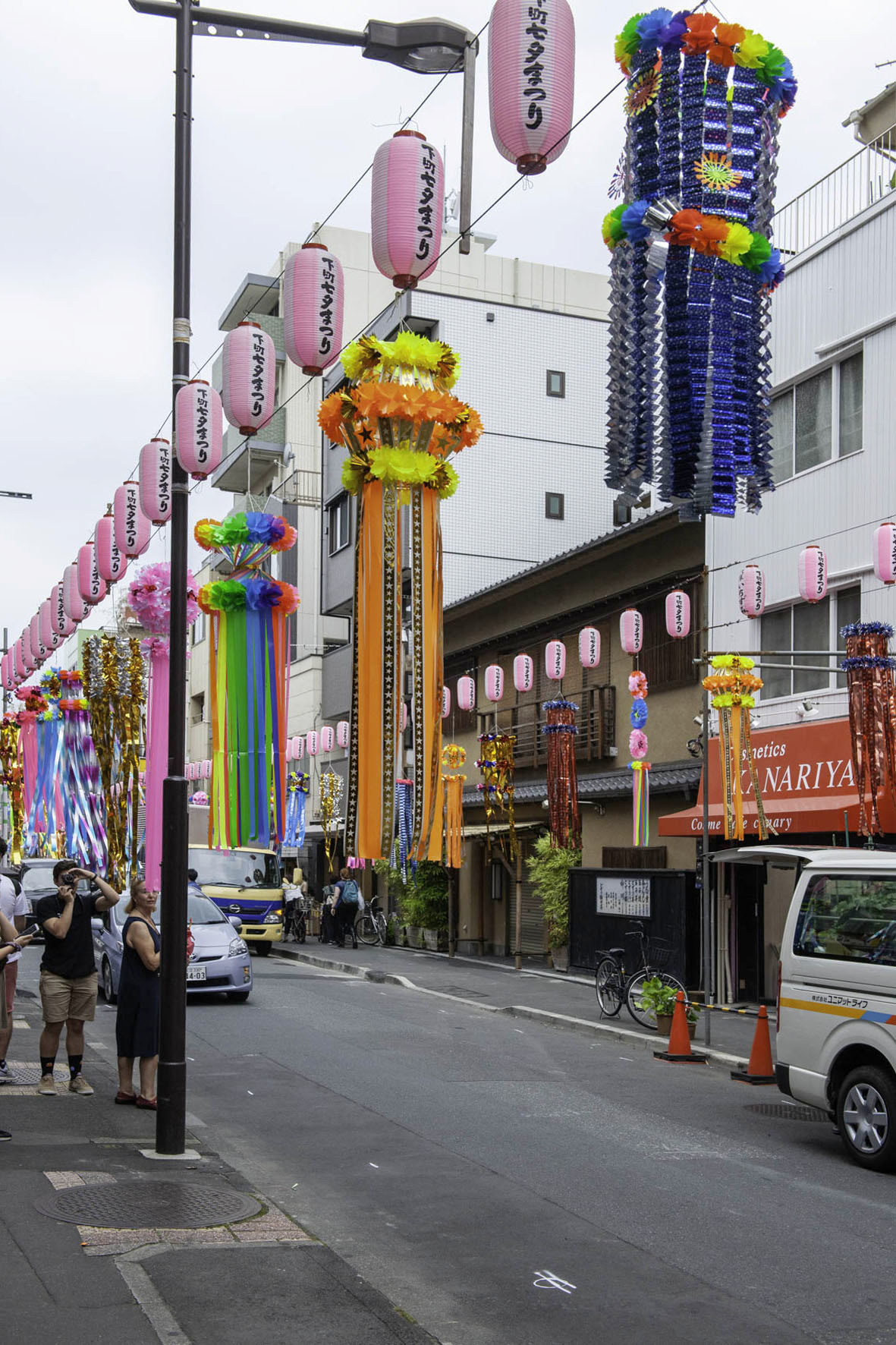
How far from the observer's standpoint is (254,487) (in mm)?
54531

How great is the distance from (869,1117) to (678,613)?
38.0ft

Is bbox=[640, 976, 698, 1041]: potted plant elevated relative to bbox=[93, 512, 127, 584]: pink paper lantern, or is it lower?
lower

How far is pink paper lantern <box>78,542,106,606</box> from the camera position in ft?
62.7

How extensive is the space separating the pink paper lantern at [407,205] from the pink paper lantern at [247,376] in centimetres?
297

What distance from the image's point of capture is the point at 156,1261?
23.2 feet

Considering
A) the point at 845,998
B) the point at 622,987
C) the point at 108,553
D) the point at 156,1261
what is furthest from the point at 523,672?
the point at 156,1261

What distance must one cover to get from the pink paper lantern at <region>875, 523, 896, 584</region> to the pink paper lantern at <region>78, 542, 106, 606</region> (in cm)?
1003

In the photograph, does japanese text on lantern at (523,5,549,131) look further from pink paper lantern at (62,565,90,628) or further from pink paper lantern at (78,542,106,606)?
pink paper lantern at (62,565,90,628)

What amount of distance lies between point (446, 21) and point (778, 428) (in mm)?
13470

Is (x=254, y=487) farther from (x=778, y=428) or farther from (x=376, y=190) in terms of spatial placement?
(x=376, y=190)

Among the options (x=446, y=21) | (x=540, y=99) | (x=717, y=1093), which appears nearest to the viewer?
(x=540, y=99)

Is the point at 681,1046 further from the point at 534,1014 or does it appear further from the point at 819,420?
the point at 819,420

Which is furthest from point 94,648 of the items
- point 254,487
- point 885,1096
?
point 254,487

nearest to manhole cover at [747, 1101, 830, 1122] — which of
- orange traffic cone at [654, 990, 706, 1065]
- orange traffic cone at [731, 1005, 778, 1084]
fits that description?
orange traffic cone at [731, 1005, 778, 1084]
